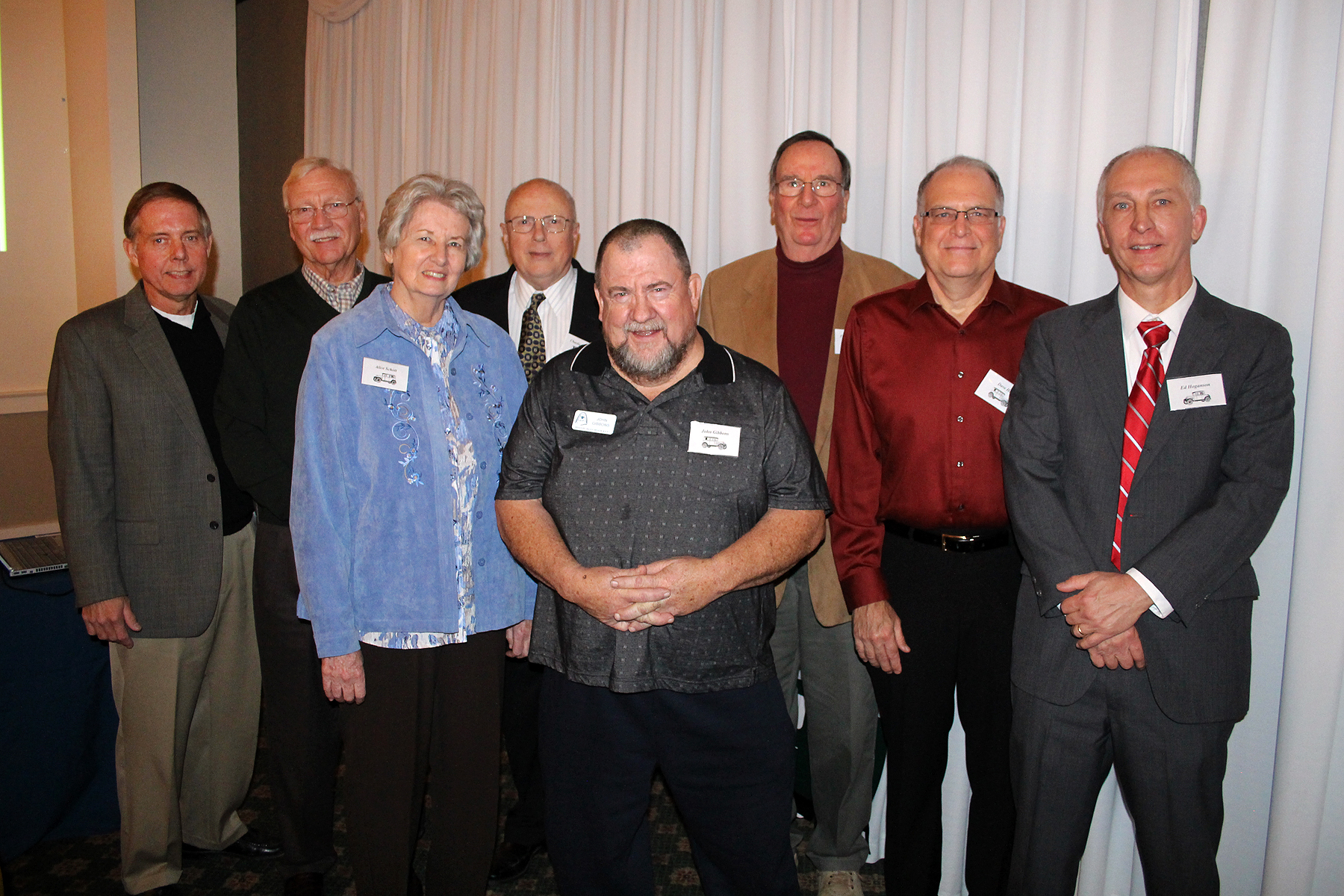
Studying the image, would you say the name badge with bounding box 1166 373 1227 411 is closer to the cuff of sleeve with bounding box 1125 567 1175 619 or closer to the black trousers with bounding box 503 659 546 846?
the cuff of sleeve with bounding box 1125 567 1175 619

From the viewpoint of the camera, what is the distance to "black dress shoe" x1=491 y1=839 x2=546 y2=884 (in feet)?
9.38

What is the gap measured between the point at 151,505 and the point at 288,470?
19.4 inches

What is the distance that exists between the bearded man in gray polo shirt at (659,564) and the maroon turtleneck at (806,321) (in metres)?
0.65

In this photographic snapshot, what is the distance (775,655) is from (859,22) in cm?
232

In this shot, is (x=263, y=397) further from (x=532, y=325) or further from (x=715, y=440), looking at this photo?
(x=715, y=440)

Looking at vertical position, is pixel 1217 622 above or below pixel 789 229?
below

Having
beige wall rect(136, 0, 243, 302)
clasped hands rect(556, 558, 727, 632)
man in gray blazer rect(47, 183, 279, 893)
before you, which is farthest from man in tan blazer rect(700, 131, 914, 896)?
beige wall rect(136, 0, 243, 302)

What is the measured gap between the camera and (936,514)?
7.68ft

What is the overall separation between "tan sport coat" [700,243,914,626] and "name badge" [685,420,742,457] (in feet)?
2.43

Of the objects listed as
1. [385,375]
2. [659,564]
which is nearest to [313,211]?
[385,375]

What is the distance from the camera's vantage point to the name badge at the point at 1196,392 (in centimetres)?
198

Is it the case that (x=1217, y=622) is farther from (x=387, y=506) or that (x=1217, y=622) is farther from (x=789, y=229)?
(x=387, y=506)

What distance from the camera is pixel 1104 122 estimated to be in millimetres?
2627

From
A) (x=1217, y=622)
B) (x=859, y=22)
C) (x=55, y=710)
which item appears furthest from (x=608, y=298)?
(x=55, y=710)
